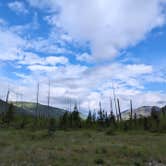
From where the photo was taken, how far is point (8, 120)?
72625 mm

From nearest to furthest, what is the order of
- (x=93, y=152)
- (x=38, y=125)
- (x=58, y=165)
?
(x=58, y=165)
(x=93, y=152)
(x=38, y=125)

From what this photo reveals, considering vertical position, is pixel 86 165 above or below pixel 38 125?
below

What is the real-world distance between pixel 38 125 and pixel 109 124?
1781 cm

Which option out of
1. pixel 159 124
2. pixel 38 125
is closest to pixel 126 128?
pixel 159 124

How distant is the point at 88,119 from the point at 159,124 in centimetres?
1959

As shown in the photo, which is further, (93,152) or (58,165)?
(93,152)

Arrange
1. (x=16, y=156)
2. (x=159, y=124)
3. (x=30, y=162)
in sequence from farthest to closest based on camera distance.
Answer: (x=159, y=124), (x=16, y=156), (x=30, y=162)

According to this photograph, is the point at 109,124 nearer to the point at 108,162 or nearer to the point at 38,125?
the point at 38,125

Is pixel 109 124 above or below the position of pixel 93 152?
above

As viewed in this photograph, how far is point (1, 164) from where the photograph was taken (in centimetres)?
1530

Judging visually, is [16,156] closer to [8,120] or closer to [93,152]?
[93,152]

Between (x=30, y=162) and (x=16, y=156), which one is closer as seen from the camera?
(x=30, y=162)

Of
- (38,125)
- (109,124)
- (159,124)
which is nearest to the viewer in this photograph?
(159,124)

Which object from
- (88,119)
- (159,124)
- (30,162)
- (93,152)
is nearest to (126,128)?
(159,124)
